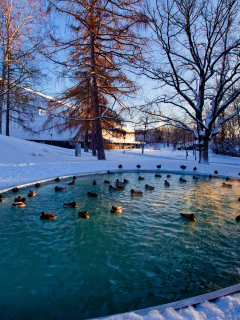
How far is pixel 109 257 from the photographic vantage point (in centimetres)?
351

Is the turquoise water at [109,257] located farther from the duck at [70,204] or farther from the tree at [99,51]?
the tree at [99,51]

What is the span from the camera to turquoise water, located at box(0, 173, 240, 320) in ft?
8.37

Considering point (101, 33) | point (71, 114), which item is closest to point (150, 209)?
point (71, 114)

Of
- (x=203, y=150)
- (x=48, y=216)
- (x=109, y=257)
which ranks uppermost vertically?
(x=203, y=150)

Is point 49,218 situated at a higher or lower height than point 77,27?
lower

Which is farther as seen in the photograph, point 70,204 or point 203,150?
point 203,150

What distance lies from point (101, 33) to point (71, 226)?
16.8 meters

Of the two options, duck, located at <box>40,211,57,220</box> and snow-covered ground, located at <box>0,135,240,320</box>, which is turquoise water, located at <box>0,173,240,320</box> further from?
snow-covered ground, located at <box>0,135,240,320</box>

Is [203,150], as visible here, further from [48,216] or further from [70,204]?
[48,216]

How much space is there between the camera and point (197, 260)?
343cm

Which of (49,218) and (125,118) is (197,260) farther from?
(125,118)

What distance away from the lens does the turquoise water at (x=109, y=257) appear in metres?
2.55

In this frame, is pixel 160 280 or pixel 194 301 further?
pixel 160 280

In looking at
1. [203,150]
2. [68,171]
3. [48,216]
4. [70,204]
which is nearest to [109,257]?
[48,216]
